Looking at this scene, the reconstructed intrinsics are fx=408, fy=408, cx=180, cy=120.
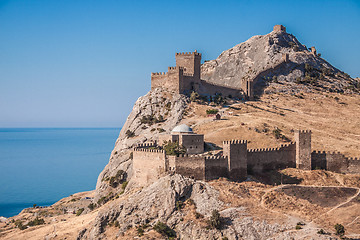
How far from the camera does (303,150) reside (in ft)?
189

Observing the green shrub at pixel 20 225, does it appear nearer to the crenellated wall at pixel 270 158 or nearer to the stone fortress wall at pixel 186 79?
the crenellated wall at pixel 270 158

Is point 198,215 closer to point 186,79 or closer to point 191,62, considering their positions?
point 186,79

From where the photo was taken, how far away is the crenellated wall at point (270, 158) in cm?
5434

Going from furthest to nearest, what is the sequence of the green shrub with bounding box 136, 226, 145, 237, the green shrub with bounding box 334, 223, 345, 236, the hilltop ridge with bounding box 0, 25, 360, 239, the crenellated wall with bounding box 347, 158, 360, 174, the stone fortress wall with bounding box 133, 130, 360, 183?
the crenellated wall with bounding box 347, 158, 360, 174, the stone fortress wall with bounding box 133, 130, 360, 183, the hilltop ridge with bounding box 0, 25, 360, 239, the green shrub with bounding box 136, 226, 145, 237, the green shrub with bounding box 334, 223, 345, 236

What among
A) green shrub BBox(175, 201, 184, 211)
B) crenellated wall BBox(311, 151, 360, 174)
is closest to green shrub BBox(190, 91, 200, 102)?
crenellated wall BBox(311, 151, 360, 174)

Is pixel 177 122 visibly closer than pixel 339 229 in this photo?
No

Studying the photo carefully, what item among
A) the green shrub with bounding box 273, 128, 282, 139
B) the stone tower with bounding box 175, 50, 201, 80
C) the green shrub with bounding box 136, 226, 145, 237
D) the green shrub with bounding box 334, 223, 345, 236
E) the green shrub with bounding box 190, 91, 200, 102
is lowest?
the green shrub with bounding box 136, 226, 145, 237

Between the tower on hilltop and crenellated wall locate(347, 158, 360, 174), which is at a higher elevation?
the tower on hilltop

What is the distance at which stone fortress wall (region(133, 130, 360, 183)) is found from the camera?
49.1m

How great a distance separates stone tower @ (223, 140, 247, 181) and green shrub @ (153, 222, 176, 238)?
11.3 meters

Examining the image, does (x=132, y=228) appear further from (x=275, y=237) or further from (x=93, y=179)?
(x=93, y=179)

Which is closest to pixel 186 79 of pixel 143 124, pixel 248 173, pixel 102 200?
pixel 143 124

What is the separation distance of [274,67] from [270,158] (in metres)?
63.3

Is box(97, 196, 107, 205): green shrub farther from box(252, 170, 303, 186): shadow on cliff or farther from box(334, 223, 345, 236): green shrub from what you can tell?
box(334, 223, 345, 236): green shrub
